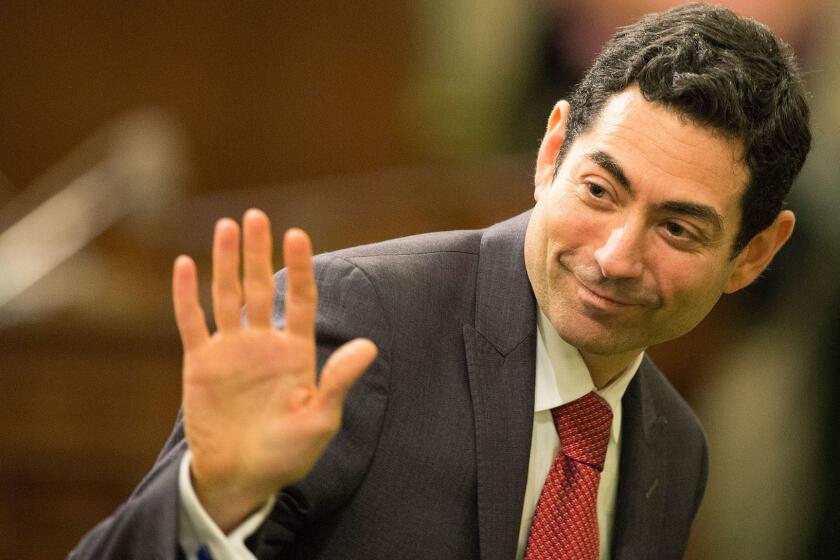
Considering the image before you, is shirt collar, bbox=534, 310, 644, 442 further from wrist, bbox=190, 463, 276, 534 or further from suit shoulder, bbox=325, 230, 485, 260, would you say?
wrist, bbox=190, 463, 276, 534

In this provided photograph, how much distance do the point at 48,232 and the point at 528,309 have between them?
3.24 meters

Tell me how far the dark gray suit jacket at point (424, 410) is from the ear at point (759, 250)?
0.43 m

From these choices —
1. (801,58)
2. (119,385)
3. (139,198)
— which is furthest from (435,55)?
(119,385)

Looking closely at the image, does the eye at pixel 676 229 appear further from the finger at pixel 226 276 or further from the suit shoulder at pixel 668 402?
the finger at pixel 226 276

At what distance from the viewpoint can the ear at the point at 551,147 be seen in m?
1.91

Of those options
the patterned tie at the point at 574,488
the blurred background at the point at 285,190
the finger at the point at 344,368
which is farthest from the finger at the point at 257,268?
the blurred background at the point at 285,190

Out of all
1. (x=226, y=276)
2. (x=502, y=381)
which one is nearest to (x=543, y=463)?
(x=502, y=381)

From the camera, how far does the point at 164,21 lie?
5.50 meters

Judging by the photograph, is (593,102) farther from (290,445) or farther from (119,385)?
(119,385)

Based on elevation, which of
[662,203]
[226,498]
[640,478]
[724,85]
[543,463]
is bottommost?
[640,478]

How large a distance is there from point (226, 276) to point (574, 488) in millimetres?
835

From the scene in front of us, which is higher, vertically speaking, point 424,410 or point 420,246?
point 420,246

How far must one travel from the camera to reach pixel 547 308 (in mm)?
1840

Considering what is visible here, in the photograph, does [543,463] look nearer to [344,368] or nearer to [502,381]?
[502,381]
